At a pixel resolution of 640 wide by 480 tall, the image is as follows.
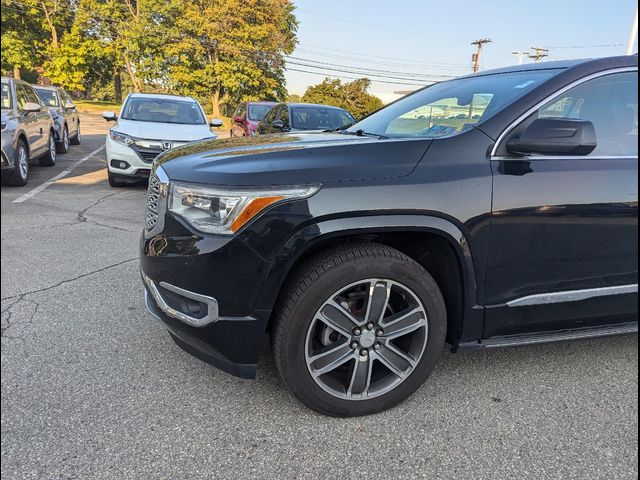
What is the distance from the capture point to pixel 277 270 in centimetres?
200

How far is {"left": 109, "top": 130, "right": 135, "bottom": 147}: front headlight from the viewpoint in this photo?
727 cm

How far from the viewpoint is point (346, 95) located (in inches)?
1198

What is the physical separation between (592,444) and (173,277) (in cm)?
213

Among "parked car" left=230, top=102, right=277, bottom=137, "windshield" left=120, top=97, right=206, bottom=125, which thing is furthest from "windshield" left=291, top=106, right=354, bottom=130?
"parked car" left=230, top=102, right=277, bottom=137

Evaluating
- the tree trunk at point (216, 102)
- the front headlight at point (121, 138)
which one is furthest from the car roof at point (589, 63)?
the tree trunk at point (216, 102)

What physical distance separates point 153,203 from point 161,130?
574cm

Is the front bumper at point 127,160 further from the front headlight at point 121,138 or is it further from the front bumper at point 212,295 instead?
the front bumper at point 212,295

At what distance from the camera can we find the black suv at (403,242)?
2008 millimetres

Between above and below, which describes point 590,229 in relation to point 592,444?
above

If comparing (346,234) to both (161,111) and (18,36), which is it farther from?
(161,111)

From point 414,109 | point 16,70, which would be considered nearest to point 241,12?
point 414,109

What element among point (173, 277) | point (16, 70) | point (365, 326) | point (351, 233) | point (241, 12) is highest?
point (241, 12)

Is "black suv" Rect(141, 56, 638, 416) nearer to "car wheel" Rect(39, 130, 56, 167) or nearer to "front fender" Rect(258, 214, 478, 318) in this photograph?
"front fender" Rect(258, 214, 478, 318)

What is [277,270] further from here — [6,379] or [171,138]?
[171,138]
